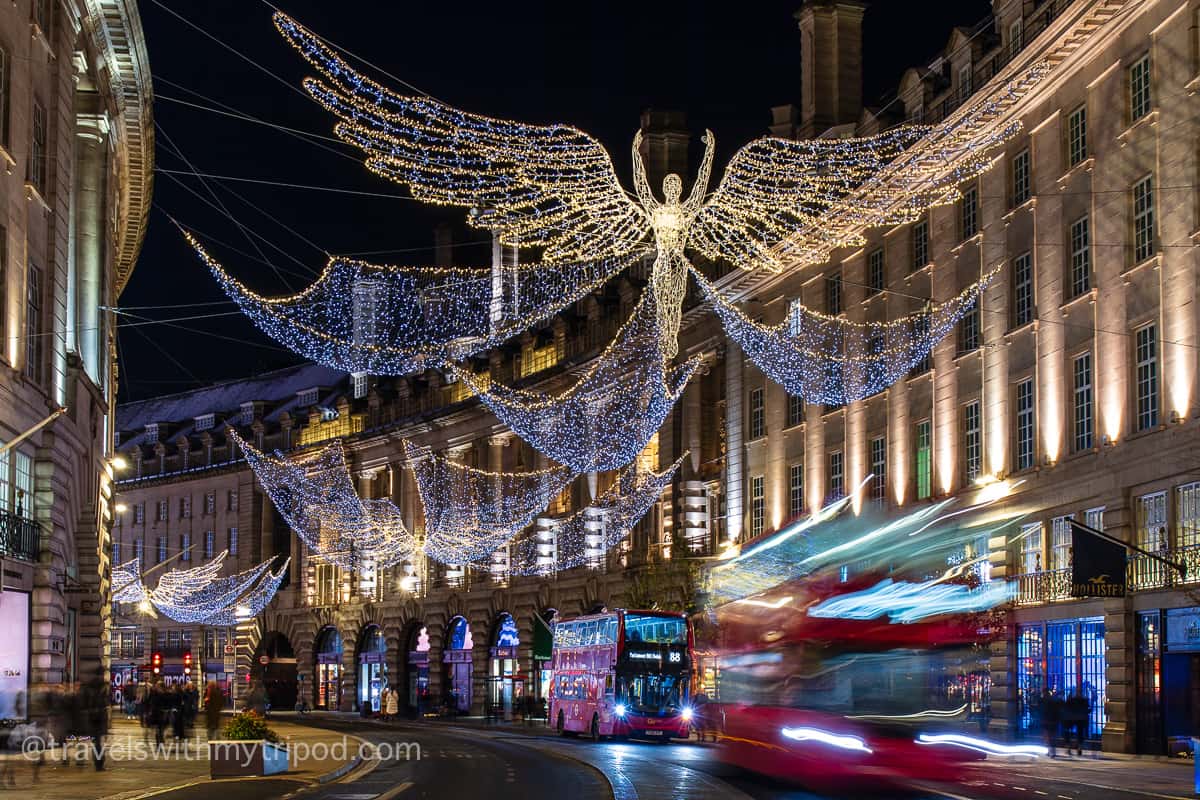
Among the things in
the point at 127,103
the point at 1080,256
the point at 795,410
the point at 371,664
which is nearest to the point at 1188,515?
the point at 1080,256

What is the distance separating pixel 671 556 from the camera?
65688mm

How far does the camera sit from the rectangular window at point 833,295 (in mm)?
57625

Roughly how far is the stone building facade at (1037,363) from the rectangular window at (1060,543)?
71 millimetres

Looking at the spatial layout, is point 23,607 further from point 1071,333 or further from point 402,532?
point 402,532

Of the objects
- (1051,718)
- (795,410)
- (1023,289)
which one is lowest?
(1051,718)

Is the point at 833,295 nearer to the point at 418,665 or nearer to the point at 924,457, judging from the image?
the point at 924,457

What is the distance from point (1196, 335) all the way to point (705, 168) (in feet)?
40.3

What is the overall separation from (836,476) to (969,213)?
11.8 metres

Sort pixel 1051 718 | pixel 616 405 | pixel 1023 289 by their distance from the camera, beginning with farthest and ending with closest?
pixel 616 405
pixel 1023 289
pixel 1051 718

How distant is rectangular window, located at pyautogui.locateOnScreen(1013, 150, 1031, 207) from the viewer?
45.9 m

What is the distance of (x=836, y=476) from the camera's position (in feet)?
189

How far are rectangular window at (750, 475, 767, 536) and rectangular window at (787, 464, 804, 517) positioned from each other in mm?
1873

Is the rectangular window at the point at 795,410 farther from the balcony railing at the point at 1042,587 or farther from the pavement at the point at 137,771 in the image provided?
the pavement at the point at 137,771

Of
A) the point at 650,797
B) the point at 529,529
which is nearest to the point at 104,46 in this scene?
the point at 650,797
